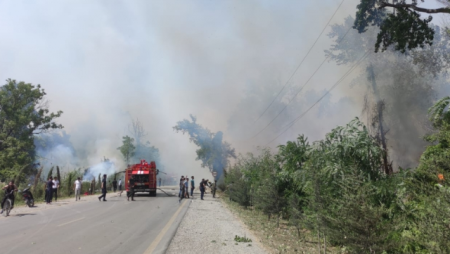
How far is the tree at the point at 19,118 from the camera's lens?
30750 millimetres

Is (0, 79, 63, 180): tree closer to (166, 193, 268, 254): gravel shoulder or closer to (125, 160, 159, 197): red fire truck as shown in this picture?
(125, 160, 159, 197): red fire truck

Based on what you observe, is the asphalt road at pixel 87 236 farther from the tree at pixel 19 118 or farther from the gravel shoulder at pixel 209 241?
the tree at pixel 19 118

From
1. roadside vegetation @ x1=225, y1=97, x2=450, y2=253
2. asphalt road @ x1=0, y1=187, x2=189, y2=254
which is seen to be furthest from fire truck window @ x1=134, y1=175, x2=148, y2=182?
roadside vegetation @ x1=225, y1=97, x2=450, y2=253

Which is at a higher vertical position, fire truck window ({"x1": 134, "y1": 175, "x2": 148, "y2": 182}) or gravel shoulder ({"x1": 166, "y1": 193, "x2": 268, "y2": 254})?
fire truck window ({"x1": 134, "y1": 175, "x2": 148, "y2": 182})

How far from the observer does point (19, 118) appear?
31.9 meters

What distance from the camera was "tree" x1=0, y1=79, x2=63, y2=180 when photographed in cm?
3075

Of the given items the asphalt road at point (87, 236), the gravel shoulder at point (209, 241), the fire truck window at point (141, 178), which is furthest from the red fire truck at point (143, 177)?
the gravel shoulder at point (209, 241)

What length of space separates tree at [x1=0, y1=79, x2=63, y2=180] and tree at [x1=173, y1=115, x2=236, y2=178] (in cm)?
2444

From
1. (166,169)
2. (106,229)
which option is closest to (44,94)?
(106,229)

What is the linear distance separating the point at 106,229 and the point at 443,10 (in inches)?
616

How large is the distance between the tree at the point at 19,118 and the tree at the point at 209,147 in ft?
80.2

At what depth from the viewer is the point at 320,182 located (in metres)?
6.48

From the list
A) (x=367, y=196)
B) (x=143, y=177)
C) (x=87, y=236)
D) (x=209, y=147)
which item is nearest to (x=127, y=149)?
(x=209, y=147)

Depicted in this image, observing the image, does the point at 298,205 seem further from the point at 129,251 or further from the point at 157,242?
the point at 129,251
